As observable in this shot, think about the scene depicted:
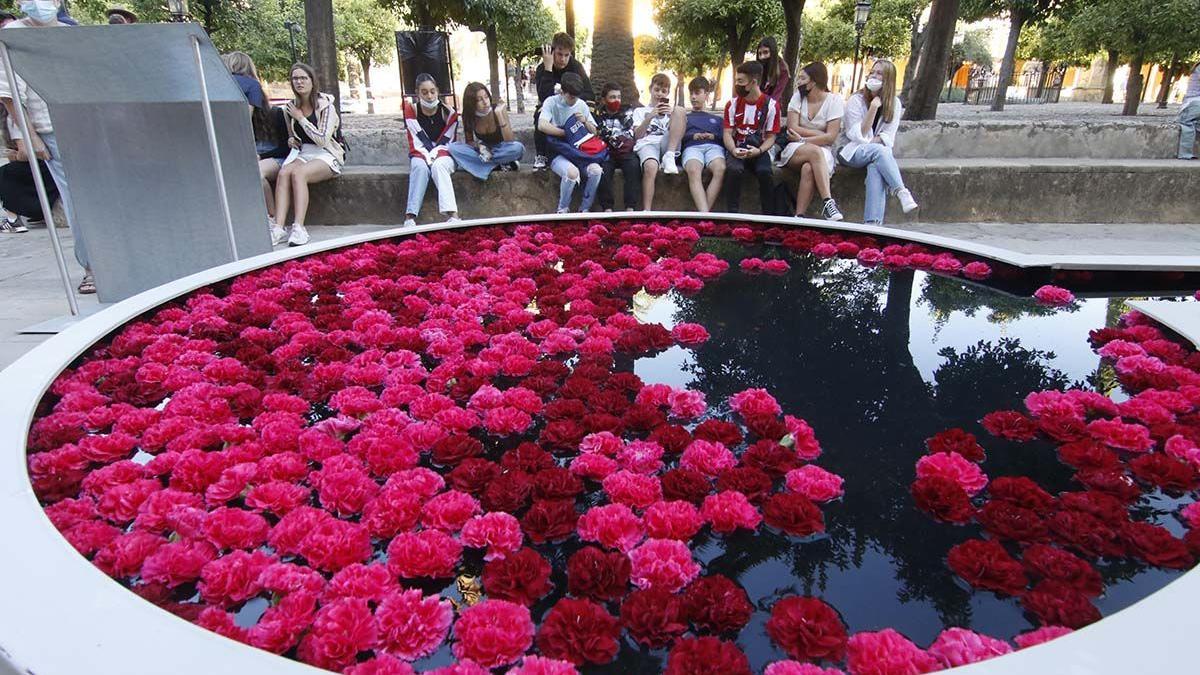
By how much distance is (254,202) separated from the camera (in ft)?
14.6

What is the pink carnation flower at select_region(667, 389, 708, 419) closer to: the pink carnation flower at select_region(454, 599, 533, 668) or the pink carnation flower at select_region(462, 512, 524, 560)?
the pink carnation flower at select_region(462, 512, 524, 560)

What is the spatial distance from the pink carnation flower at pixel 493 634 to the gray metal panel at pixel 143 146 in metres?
3.57

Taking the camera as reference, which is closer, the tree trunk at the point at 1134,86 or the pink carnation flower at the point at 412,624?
the pink carnation flower at the point at 412,624

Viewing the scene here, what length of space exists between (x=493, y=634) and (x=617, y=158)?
6075mm

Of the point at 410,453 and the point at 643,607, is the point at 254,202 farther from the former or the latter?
the point at 643,607

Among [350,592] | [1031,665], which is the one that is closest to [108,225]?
[350,592]

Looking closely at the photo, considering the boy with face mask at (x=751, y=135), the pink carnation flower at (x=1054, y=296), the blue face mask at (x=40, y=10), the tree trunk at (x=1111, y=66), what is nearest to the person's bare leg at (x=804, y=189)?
the boy with face mask at (x=751, y=135)

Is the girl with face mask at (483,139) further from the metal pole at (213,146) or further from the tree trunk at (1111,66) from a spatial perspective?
the tree trunk at (1111,66)

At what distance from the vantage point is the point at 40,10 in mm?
4371

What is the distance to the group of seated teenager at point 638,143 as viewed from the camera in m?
6.28

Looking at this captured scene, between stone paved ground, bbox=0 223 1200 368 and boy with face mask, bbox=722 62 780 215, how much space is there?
1607 mm

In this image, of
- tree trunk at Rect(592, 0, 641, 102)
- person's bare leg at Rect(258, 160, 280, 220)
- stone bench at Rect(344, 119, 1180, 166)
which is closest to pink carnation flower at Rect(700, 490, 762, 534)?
person's bare leg at Rect(258, 160, 280, 220)

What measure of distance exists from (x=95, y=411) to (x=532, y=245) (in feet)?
7.50

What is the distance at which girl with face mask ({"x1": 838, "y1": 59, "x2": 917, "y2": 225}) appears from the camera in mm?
6172
